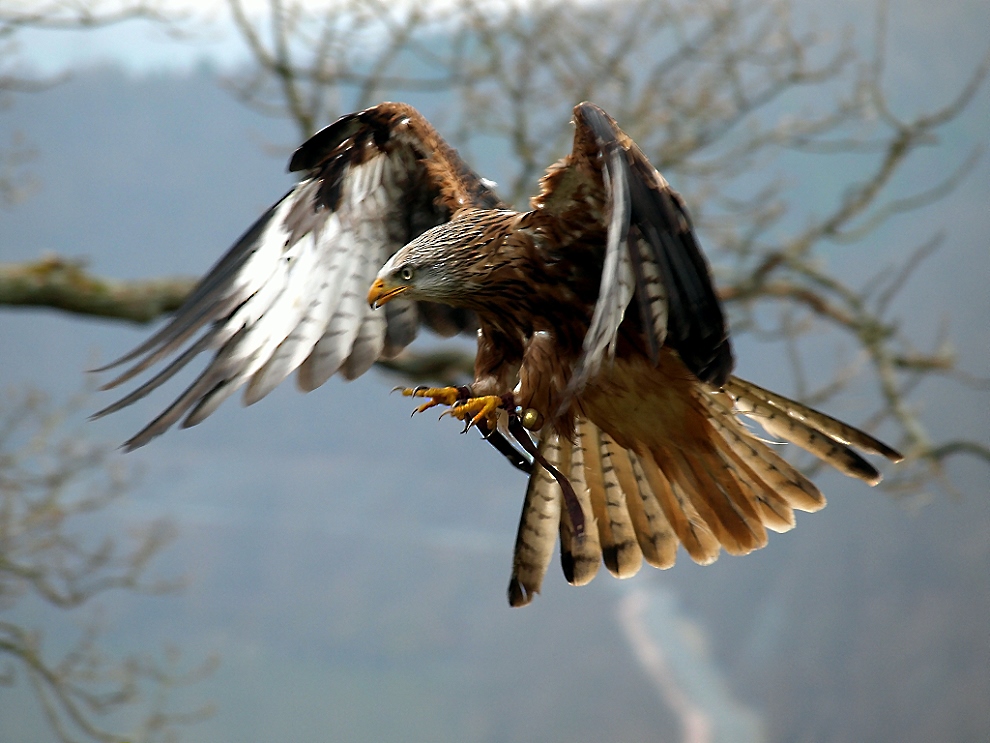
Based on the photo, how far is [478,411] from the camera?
5.03ft

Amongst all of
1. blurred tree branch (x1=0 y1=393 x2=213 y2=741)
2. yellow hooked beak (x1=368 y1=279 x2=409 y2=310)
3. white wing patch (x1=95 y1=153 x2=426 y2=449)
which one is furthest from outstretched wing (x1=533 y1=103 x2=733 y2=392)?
Result: blurred tree branch (x1=0 y1=393 x2=213 y2=741)

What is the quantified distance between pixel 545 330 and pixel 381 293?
0.99ft

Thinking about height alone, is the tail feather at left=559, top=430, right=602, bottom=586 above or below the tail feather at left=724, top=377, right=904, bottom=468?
below

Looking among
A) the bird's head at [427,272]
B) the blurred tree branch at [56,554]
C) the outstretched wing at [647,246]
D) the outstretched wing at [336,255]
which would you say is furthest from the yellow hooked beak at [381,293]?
the blurred tree branch at [56,554]

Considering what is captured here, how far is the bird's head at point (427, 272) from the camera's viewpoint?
1537 mm

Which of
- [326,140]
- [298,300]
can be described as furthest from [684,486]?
[326,140]

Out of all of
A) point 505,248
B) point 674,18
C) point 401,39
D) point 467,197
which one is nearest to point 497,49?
point 401,39

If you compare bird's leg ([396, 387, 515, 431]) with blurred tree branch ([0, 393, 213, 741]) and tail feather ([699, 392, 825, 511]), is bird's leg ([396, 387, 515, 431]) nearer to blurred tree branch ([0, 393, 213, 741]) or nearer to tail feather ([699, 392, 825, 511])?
tail feather ([699, 392, 825, 511])

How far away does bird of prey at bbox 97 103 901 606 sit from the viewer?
1.37m

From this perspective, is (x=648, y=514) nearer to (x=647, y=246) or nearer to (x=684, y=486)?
(x=684, y=486)

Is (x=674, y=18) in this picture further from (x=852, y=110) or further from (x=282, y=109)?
(x=282, y=109)

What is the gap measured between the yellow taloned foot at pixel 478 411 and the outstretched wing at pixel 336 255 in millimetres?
313

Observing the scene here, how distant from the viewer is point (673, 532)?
1885mm

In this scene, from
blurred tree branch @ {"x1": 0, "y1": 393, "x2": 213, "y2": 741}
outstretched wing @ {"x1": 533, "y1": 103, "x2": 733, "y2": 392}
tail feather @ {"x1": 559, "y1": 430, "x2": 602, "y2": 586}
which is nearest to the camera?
outstretched wing @ {"x1": 533, "y1": 103, "x2": 733, "y2": 392}
